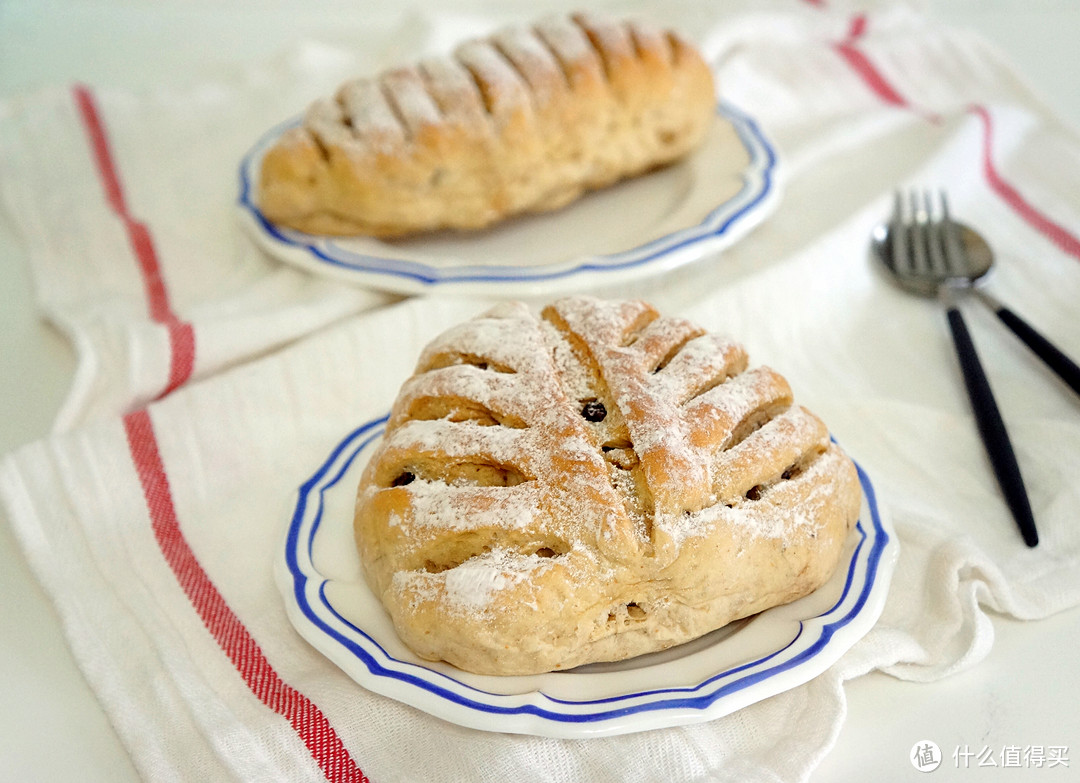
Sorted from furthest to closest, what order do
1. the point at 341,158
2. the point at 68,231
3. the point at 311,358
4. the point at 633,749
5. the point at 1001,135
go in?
the point at 1001,135 < the point at 68,231 < the point at 341,158 < the point at 311,358 < the point at 633,749

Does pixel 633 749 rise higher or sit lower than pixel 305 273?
lower

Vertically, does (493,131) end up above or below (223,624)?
above

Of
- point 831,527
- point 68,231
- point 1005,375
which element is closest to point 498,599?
point 831,527

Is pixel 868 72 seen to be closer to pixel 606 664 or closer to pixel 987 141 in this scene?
pixel 987 141

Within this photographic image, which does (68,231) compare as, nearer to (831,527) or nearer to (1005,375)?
(831,527)

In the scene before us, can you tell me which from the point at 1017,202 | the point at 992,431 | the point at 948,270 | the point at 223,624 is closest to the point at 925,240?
the point at 948,270

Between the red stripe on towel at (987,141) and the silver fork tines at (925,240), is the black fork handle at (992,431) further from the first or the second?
the red stripe on towel at (987,141)
